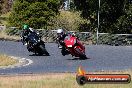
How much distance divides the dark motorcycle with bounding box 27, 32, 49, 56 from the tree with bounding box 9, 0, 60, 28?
56.5ft

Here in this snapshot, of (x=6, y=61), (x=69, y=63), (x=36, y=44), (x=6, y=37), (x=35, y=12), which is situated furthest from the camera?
(x=35, y=12)

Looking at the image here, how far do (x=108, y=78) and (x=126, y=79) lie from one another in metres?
0.58

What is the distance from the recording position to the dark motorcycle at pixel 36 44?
26828 millimetres

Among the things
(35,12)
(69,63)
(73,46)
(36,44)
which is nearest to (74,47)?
(73,46)

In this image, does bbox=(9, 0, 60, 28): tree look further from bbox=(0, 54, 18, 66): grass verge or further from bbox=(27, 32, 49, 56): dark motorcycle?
bbox=(0, 54, 18, 66): grass verge

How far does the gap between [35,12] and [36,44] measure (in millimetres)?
18516

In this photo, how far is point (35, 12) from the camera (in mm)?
45000

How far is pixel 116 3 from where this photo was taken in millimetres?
41875

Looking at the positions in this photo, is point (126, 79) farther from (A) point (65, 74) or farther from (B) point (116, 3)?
(B) point (116, 3)

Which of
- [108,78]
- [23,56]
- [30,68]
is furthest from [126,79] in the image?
[23,56]

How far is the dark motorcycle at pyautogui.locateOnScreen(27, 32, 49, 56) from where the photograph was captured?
88.0 ft

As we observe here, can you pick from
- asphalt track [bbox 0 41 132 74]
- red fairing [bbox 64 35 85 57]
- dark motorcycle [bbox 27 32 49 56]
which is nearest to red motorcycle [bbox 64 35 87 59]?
red fairing [bbox 64 35 85 57]

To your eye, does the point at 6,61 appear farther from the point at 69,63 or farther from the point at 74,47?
the point at 74,47

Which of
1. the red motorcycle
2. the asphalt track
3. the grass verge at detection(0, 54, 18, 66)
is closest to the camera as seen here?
the asphalt track
